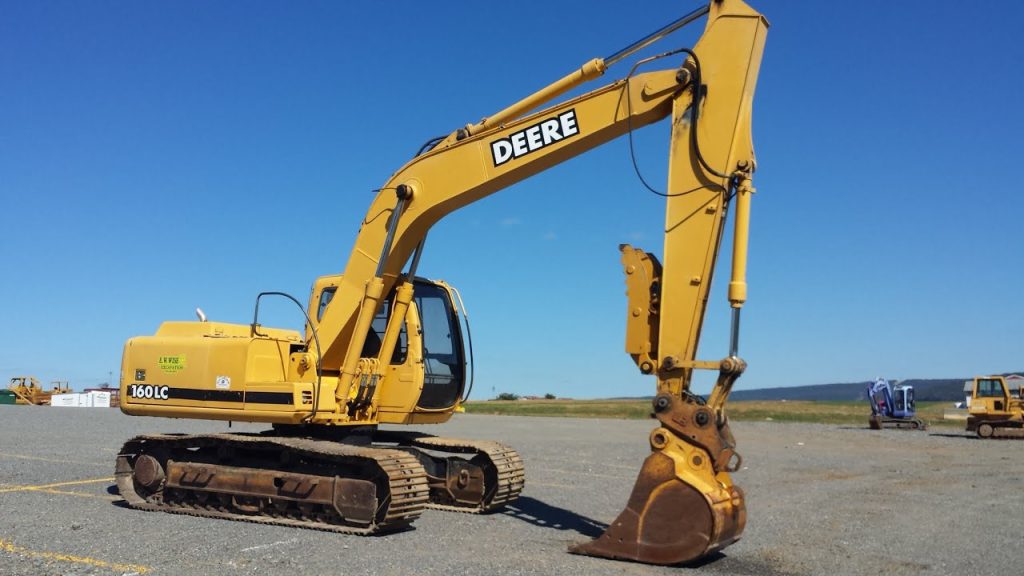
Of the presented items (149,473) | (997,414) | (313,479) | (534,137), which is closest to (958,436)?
(997,414)

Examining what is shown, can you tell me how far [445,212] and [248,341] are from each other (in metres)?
2.89

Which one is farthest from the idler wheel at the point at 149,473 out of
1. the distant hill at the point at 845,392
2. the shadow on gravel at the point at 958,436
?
the distant hill at the point at 845,392

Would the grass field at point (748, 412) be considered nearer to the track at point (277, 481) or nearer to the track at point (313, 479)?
the track at point (313, 479)

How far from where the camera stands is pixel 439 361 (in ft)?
37.8

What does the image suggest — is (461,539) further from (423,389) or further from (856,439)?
(856,439)

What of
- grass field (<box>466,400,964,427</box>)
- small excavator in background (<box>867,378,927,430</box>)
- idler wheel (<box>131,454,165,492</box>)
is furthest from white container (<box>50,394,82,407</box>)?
idler wheel (<box>131,454,165,492</box>)

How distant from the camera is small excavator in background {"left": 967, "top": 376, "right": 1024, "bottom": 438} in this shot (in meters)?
32.7

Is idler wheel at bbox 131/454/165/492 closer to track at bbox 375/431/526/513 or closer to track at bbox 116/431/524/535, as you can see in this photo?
track at bbox 116/431/524/535

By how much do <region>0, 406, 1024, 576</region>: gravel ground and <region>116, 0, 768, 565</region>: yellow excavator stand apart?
0.46m

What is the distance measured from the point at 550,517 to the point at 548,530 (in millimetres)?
1017

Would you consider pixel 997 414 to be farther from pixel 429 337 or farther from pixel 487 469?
pixel 429 337

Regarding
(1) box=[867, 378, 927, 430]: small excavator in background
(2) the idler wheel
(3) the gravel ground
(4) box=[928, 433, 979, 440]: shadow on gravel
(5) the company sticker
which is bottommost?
(3) the gravel ground

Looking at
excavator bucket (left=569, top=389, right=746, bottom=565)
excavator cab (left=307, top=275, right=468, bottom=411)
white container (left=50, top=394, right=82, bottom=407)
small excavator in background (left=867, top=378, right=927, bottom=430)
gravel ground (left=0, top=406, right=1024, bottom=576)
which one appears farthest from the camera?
white container (left=50, top=394, right=82, bottom=407)

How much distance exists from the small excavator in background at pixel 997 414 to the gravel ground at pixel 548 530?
48.7 feet
